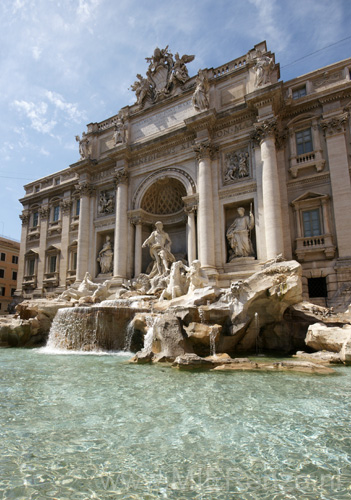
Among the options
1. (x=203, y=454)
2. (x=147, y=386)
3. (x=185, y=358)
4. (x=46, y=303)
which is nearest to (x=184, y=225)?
(x=46, y=303)

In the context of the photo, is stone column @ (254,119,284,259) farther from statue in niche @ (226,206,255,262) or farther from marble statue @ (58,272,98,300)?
marble statue @ (58,272,98,300)

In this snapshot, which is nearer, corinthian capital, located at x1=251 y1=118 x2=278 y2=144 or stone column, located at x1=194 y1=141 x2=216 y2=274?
corinthian capital, located at x1=251 y1=118 x2=278 y2=144

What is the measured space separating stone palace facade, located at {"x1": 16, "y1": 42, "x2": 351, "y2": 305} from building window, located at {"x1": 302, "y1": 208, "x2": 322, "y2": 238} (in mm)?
46

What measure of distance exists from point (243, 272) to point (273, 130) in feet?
24.0

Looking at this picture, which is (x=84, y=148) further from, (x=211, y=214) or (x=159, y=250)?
(x=211, y=214)

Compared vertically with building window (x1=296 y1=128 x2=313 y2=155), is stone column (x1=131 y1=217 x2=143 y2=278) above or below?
below

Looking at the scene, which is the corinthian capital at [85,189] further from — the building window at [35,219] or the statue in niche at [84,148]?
the building window at [35,219]

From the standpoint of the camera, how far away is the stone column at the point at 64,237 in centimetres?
2411

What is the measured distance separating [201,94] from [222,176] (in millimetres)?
5079

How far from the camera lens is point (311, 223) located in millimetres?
15266

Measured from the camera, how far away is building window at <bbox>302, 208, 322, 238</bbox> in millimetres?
15078

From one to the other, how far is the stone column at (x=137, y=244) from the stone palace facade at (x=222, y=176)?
7 centimetres

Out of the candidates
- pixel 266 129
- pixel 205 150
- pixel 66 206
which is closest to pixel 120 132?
pixel 205 150

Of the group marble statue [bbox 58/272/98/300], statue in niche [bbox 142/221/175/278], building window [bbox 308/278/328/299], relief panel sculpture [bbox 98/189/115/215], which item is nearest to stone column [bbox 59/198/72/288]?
relief panel sculpture [bbox 98/189/115/215]
